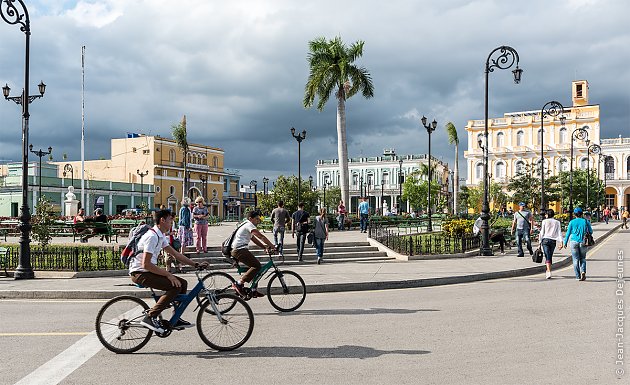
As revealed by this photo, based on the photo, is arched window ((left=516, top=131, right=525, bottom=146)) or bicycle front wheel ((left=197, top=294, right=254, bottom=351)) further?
arched window ((left=516, top=131, right=525, bottom=146))

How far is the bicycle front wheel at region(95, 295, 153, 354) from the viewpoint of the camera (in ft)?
23.6

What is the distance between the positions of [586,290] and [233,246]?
25.8 feet

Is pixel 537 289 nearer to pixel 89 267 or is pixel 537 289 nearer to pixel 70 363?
pixel 70 363

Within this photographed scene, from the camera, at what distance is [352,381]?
5902mm

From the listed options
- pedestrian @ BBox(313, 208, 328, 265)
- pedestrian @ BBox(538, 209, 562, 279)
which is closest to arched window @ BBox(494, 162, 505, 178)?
pedestrian @ BBox(313, 208, 328, 265)

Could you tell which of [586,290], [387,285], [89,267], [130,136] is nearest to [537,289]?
[586,290]

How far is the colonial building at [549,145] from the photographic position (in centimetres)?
8925

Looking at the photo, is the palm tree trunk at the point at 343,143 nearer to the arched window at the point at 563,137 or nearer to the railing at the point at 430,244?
the railing at the point at 430,244

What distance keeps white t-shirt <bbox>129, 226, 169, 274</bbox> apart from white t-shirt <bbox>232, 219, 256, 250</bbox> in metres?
2.90

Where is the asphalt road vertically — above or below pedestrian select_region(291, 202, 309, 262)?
below

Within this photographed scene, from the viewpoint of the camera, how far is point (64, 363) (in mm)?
6680

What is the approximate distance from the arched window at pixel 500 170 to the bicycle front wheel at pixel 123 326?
9646cm

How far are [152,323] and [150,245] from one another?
3.23 feet

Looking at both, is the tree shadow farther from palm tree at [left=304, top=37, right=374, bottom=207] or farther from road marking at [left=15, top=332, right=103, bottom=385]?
palm tree at [left=304, top=37, right=374, bottom=207]
